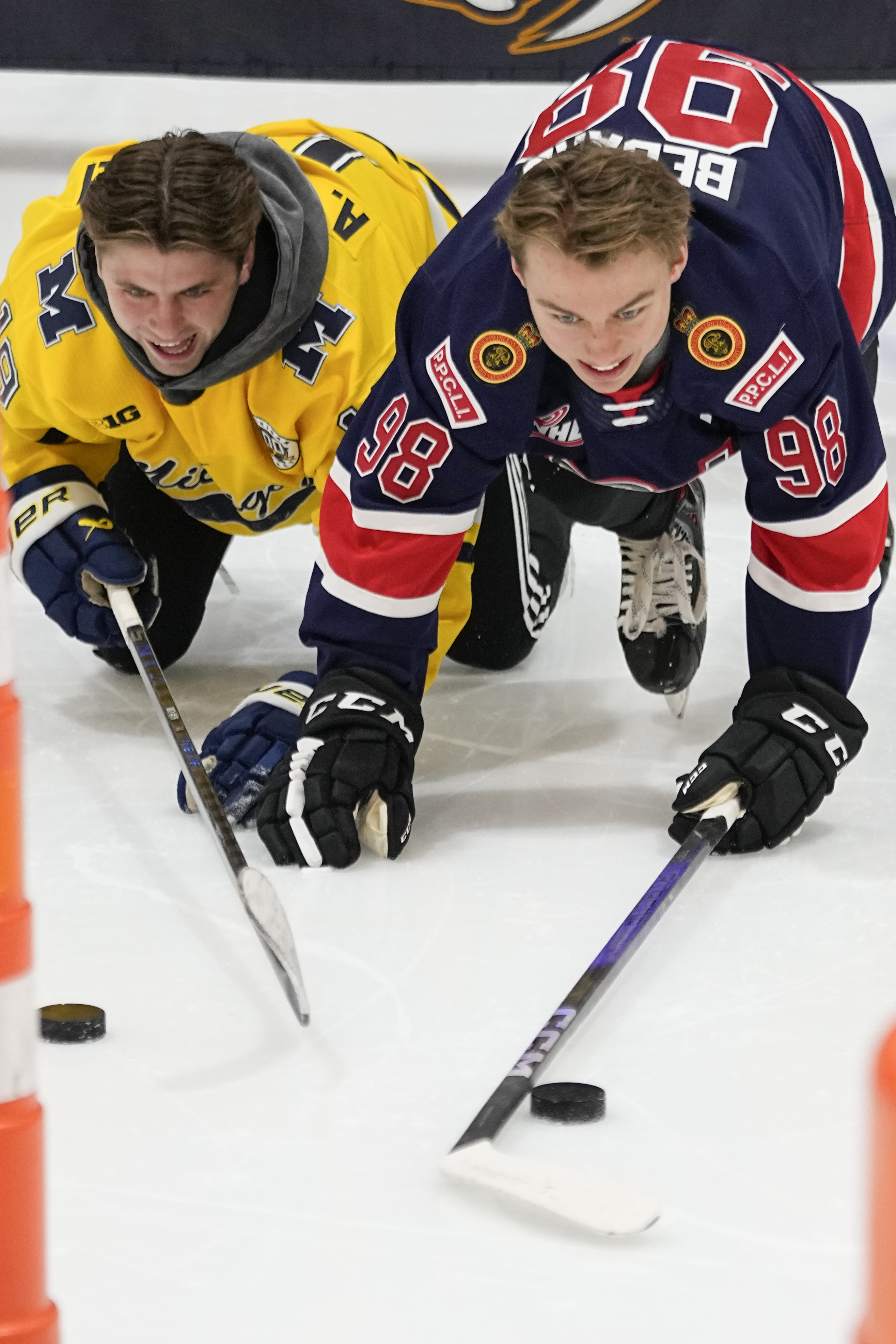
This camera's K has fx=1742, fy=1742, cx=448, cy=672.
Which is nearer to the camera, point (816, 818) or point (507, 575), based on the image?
point (816, 818)

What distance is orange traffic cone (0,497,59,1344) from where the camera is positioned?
0.93 m

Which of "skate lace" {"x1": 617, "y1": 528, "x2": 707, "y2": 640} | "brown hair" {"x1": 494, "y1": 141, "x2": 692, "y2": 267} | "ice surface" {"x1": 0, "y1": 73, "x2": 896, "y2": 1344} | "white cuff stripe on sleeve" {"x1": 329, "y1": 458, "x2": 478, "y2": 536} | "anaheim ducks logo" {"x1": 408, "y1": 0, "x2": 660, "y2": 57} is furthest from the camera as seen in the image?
"anaheim ducks logo" {"x1": 408, "y1": 0, "x2": 660, "y2": 57}

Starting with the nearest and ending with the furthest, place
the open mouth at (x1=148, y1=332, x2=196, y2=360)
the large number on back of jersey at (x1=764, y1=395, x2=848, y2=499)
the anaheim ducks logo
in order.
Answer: the large number on back of jersey at (x1=764, y1=395, x2=848, y2=499), the open mouth at (x1=148, y1=332, x2=196, y2=360), the anaheim ducks logo

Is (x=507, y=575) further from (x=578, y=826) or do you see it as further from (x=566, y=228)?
(x=566, y=228)

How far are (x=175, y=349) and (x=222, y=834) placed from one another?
0.68 meters

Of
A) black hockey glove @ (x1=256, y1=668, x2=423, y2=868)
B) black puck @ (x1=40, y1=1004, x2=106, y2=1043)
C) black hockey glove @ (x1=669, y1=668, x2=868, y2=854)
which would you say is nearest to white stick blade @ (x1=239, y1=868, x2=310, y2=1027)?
black puck @ (x1=40, y1=1004, x2=106, y2=1043)

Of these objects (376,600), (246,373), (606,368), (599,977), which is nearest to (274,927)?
(599,977)

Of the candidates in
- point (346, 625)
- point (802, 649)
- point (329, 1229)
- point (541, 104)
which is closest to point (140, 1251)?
point (329, 1229)

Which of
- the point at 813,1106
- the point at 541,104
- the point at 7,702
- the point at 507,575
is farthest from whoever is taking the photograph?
the point at 541,104

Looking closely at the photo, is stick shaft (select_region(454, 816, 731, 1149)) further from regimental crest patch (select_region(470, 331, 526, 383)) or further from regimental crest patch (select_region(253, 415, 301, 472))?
regimental crest patch (select_region(253, 415, 301, 472))

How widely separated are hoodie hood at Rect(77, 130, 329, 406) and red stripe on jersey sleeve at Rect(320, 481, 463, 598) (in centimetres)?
22

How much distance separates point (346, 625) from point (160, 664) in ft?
2.48

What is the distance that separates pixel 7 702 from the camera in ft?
3.05

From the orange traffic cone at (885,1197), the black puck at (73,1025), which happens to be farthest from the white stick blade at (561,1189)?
the orange traffic cone at (885,1197)
